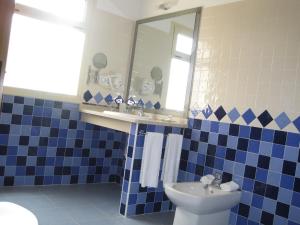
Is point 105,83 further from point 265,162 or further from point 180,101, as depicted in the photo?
point 265,162

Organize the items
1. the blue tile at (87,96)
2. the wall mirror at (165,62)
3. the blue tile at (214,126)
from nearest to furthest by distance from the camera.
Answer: the blue tile at (214,126)
the wall mirror at (165,62)
the blue tile at (87,96)

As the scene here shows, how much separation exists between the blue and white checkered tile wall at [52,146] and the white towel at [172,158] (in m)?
0.93

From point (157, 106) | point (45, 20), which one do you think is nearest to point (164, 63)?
point (157, 106)

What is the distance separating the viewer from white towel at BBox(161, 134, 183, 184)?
2668 millimetres

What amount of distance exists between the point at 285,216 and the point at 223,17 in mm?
1606

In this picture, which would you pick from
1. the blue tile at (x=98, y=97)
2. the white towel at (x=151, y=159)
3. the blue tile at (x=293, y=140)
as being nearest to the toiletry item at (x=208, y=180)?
the white towel at (x=151, y=159)

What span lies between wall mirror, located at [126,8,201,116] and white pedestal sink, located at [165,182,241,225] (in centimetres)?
82

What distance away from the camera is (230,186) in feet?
7.62

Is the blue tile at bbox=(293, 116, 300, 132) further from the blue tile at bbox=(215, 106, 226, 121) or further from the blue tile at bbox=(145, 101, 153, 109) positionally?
the blue tile at bbox=(145, 101, 153, 109)

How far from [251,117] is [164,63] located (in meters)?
1.14

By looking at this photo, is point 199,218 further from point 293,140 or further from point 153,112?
point 153,112

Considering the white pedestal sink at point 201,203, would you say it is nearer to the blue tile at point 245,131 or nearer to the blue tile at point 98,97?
the blue tile at point 245,131

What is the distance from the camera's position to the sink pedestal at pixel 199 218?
2133mm

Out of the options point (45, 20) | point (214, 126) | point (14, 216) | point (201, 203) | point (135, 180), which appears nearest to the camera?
point (14, 216)
